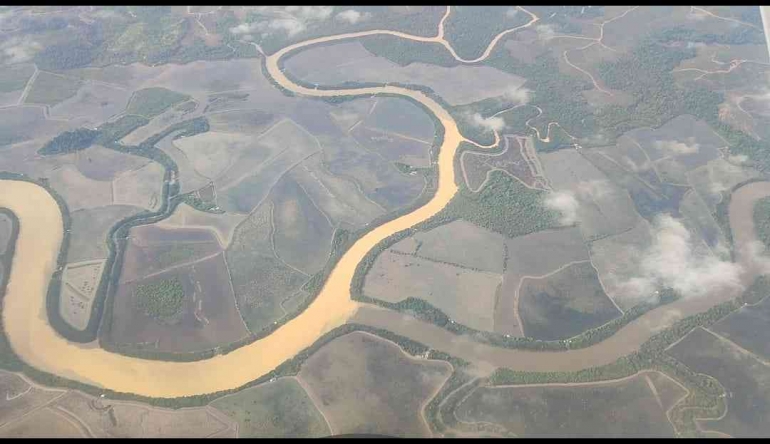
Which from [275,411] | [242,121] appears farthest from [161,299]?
[242,121]

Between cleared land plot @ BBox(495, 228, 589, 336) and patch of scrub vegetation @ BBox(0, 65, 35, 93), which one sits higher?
patch of scrub vegetation @ BBox(0, 65, 35, 93)

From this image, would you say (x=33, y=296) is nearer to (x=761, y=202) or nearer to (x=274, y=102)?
(x=274, y=102)

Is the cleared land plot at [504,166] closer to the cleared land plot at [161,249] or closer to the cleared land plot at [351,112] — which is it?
the cleared land plot at [351,112]

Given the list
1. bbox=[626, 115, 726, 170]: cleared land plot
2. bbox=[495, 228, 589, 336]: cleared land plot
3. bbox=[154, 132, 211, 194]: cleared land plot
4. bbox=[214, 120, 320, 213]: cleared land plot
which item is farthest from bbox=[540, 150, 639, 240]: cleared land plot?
bbox=[154, 132, 211, 194]: cleared land plot

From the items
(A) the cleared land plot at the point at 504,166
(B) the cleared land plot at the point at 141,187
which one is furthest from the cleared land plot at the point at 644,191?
(B) the cleared land plot at the point at 141,187

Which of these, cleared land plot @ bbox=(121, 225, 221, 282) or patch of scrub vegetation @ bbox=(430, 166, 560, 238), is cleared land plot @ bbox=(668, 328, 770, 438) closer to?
patch of scrub vegetation @ bbox=(430, 166, 560, 238)

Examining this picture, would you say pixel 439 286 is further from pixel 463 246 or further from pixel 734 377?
pixel 734 377
